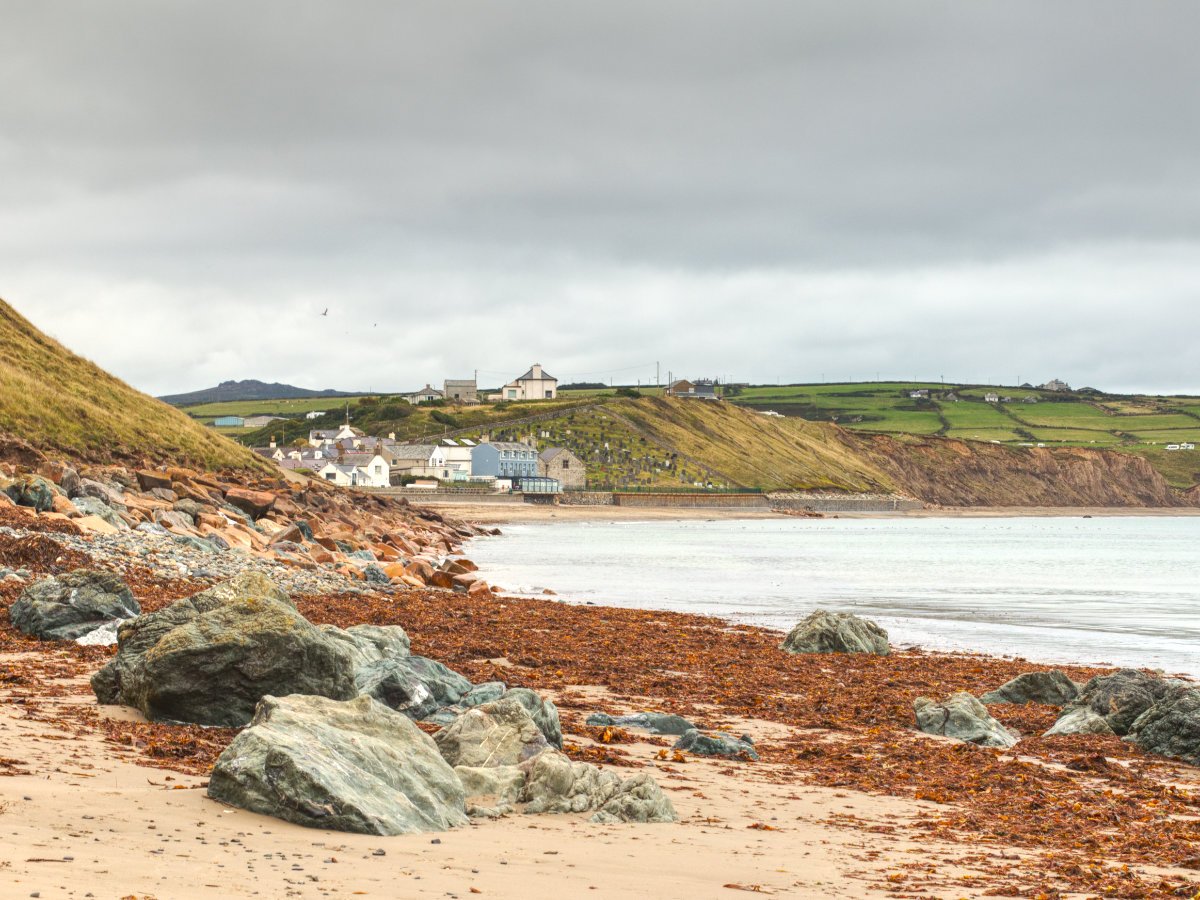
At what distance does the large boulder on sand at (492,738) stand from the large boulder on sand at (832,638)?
1146cm

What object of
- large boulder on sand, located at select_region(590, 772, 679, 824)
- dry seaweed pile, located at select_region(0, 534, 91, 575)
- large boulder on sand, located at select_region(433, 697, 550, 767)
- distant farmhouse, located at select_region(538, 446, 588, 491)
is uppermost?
distant farmhouse, located at select_region(538, 446, 588, 491)

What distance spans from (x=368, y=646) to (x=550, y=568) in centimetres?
3169

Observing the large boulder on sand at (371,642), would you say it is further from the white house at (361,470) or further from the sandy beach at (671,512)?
the white house at (361,470)

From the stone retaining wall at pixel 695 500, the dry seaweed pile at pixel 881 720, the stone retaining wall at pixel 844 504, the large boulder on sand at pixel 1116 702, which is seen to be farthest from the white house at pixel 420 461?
the large boulder on sand at pixel 1116 702

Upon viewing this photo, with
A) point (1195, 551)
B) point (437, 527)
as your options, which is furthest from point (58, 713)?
point (1195, 551)

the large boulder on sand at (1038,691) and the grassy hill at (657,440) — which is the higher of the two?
the grassy hill at (657,440)

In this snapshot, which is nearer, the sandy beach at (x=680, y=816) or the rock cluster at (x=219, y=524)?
the sandy beach at (x=680, y=816)

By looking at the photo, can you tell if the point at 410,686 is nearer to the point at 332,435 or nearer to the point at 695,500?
the point at 695,500

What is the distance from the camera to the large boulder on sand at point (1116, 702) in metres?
13.0

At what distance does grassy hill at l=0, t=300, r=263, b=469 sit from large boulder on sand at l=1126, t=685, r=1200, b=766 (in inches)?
1397

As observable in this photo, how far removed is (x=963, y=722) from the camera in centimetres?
1267

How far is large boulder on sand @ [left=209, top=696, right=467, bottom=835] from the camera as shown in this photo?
22.4ft

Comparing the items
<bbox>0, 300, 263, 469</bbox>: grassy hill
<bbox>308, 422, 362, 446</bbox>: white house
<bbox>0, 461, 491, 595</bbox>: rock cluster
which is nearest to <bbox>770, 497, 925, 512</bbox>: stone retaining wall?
<bbox>308, 422, 362, 446</bbox>: white house

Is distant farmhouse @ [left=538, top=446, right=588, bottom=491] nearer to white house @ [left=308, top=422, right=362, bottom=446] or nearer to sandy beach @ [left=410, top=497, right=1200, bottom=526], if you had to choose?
sandy beach @ [left=410, top=497, right=1200, bottom=526]
